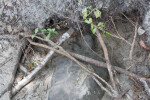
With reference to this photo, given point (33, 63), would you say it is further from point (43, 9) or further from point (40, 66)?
point (43, 9)

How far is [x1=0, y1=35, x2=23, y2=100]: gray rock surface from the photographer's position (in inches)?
94.0

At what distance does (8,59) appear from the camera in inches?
101

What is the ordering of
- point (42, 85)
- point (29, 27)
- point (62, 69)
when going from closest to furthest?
point (62, 69), point (42, 85), point (29, 27)

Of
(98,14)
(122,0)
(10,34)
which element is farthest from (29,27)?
(122,0)

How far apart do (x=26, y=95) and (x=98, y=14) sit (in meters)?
1.39

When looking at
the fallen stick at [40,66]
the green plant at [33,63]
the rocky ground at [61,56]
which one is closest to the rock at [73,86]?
the rocky ground at [61,56]

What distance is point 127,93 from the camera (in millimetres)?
2164

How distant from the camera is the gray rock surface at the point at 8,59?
2389mm

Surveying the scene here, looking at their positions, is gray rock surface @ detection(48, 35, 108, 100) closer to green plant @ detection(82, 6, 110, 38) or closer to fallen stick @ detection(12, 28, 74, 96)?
fallen stick @ detection(12, 28, 74, 96)

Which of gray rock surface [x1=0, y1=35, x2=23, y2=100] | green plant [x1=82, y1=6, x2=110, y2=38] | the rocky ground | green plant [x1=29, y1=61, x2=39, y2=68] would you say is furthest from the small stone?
gray rock surface [x1=0, y1=35, x2=23, y2=100]

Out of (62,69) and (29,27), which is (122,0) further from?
(29,27)

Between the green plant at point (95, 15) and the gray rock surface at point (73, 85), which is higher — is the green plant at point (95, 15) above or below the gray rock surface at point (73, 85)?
above

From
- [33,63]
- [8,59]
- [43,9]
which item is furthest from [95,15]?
[8,59]

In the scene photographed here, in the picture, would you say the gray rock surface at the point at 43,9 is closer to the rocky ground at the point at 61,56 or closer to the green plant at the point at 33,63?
the rocky ground at the point at 61,56
